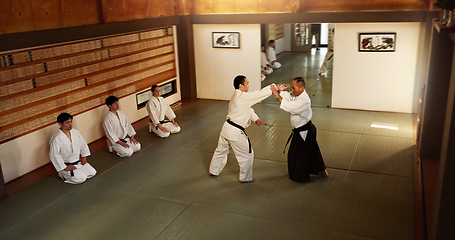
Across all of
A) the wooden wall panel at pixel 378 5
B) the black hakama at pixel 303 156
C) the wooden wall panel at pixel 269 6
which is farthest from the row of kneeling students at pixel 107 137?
the wooden wall panel at pixel 378 5

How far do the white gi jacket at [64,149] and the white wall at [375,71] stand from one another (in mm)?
6025

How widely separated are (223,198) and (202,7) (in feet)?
19.9

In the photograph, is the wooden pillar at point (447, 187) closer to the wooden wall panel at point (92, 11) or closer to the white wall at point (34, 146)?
the white wall at point (34, 146)

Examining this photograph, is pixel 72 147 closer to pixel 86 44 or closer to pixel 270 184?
pixel 86 44

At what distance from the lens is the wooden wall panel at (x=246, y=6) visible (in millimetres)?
9801

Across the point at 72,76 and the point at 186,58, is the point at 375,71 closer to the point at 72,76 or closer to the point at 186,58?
the point at 186,58

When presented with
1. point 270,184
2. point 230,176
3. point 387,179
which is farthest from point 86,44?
point 387,179

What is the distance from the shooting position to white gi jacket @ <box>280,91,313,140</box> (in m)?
5.64

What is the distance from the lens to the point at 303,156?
588cm

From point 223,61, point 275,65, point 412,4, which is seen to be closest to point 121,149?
point 223,61

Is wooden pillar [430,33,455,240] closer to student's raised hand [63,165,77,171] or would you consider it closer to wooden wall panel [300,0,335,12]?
student's raised hand [63,165,77,171]

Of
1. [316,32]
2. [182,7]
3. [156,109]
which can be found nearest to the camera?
[156,109]

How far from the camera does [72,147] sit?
20.4 feet

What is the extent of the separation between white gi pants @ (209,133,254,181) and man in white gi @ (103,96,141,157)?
70.5 inches
